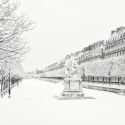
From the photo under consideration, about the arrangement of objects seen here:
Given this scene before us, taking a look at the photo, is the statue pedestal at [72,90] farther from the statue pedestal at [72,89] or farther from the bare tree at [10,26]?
the bare tree at [10,26]

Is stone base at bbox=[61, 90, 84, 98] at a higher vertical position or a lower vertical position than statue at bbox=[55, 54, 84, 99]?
lower

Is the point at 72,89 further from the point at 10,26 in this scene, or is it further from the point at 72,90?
the point at 10,26

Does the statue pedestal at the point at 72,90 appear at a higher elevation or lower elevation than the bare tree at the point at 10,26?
lower

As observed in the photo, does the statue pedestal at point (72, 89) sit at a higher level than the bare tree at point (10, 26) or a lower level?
lower

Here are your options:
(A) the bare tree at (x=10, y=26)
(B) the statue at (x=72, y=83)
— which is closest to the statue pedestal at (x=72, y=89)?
(B) the statue at (x=72, y=83)

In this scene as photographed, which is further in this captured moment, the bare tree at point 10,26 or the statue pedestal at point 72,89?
the statue pedestal at point 72,89

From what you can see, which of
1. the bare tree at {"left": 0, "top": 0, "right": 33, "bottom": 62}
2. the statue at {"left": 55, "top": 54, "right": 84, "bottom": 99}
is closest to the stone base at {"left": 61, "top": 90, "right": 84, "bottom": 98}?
the statue at {"left": 55, "top": 54, "right": 84, "bottom": 99}

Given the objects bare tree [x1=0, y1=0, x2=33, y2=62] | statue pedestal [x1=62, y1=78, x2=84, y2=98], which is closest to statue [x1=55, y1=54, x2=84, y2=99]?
statue pedestal [x1=62, y1=78, x2=84, y2=98]

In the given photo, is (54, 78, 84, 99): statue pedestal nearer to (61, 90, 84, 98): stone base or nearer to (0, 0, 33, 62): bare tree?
(61, 90, 84, 98): stone base

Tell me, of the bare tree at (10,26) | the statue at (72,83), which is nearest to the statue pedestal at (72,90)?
the statue at (72,83)

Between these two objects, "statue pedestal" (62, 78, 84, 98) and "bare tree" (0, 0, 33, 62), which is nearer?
"bare tree" (0, 0, 33, 62)

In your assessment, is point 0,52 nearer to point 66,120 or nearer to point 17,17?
point 17,17

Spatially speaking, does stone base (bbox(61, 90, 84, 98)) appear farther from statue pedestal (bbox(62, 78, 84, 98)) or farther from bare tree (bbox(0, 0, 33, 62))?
bare tree (bbox(0, 0, 33, 62))

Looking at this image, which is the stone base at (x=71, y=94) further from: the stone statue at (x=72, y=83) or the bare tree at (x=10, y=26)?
the bare tree at (x=10, y=26)
